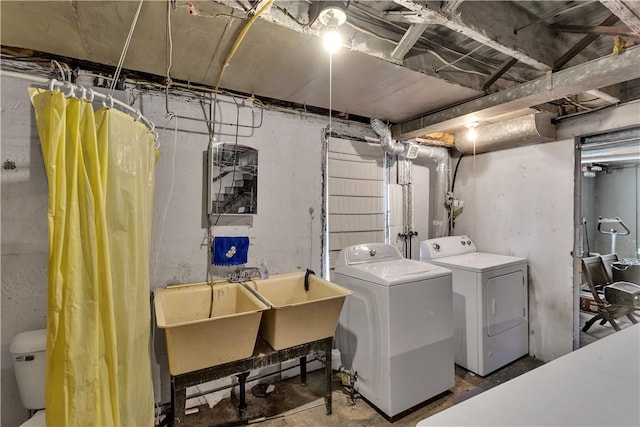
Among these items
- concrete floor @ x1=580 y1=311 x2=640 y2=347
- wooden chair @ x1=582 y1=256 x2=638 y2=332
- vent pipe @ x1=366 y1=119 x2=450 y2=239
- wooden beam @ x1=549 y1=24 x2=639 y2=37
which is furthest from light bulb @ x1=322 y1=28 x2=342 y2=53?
concrete floor @ x1=580 y1=311 x2=640 y2=347

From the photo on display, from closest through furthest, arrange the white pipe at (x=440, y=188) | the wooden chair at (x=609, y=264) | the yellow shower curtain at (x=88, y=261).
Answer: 1. the yellow shower curtain at (x=88, y=261)
2. the white pipe at (x=440, y=188)
3. the wooden chair at (x=609, y=264)

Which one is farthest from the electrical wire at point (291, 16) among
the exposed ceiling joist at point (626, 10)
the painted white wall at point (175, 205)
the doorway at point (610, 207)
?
the doorway at point (610, 207)

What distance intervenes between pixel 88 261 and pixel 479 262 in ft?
9.68

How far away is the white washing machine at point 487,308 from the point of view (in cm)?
255

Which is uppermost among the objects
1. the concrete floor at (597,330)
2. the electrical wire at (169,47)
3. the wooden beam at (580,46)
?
the wooden beam at (580,46)

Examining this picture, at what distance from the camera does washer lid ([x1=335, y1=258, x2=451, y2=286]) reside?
2.09 m

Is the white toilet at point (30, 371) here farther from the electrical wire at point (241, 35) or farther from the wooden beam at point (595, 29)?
the wooden beam at point (595, 29)

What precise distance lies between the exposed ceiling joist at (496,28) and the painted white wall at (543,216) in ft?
4.25

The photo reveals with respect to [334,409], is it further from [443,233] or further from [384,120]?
[384,120]

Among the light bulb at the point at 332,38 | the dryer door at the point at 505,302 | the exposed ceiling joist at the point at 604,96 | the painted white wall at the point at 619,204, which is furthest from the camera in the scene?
the painted white wall at the point at 619,204

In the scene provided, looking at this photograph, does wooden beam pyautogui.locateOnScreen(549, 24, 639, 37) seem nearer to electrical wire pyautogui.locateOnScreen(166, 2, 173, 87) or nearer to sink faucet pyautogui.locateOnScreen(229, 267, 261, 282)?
electrical wire pyautogui.locateOnScreen(166, 2, 173, 87)

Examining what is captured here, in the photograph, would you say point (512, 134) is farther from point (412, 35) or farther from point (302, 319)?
point (302, 319)

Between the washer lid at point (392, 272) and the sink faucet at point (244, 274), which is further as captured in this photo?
the sink faucet at point (244, 274)

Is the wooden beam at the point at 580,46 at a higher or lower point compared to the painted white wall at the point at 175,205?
higher
